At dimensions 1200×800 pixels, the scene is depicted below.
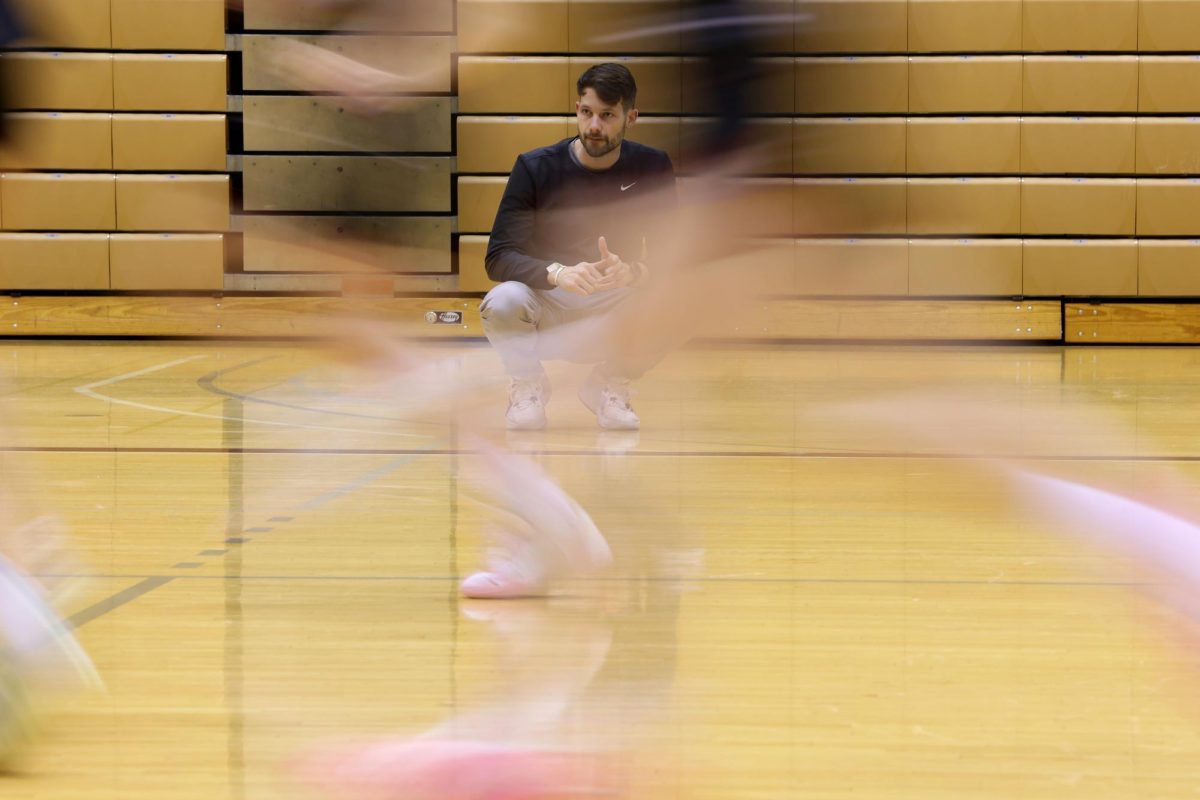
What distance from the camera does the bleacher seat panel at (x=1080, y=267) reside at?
483cm

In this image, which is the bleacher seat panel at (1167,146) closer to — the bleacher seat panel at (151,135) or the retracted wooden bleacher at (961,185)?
the retracted wooden bleacher at (961,185)

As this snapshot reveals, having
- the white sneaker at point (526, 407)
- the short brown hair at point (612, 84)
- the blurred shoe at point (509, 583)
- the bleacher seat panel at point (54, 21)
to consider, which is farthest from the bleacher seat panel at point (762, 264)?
the white sneaker at point (526, 407)

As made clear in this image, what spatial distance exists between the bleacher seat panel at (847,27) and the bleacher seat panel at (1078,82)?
402 centimetres

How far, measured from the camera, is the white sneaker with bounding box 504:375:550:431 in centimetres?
262

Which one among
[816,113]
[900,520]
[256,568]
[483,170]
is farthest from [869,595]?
[483,170]

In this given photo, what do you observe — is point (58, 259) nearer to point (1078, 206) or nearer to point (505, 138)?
point (505, 138)

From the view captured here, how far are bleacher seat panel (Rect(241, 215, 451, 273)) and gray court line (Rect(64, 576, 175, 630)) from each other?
0.39 metres

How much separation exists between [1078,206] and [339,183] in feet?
13.7

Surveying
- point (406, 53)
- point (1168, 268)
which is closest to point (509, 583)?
point (406, 53)

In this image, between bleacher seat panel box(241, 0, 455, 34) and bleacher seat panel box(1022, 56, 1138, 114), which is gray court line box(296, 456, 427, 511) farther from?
bleacher seat panel box(1022, 56, 1138, 114)

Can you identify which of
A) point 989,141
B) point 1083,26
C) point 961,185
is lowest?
point 961,185

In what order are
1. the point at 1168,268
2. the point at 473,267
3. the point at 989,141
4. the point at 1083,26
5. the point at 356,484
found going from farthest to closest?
1. the point at 1168,268
2. the point at 473,267
3. the point at 1083,26
4. the point at 989,141
5. the point at 356,484

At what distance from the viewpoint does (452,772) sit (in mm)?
881

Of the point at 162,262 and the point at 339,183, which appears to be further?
the point at 162,262
